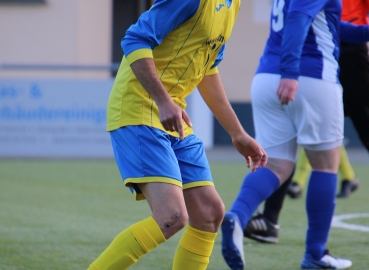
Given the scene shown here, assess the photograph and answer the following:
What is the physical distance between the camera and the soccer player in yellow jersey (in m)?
3.02

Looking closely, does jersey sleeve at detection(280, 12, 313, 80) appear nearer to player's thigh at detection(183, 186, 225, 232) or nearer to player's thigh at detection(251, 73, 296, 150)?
player's thigh at detection(251, 73, 296, 150)

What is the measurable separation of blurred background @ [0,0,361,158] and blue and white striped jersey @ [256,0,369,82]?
21.9 ft

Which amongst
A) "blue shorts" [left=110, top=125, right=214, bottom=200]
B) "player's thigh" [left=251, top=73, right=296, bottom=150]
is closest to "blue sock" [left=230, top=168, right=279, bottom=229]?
"player's thigh" [left=251, top=73, right=296, bottom=150]

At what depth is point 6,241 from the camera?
16.4 feet

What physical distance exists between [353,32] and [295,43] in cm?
72

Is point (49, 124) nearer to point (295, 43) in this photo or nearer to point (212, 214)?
point (295, 43)

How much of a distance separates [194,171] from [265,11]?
12.4 metres

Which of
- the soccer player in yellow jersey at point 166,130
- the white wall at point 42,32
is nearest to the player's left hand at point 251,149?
the soccer player in yellow jersey at point 166,130

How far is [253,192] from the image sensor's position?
4.48 m

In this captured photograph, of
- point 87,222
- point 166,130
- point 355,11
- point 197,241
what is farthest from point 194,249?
point 87,222

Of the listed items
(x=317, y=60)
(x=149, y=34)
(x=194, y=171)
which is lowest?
(x=194, y=171)

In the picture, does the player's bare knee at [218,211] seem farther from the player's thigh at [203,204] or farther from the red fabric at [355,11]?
the red fabric at [355,11]

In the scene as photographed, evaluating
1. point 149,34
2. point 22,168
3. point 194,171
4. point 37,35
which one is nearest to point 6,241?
point 194,171

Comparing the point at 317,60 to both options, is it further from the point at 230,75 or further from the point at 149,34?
the point at 230,75
